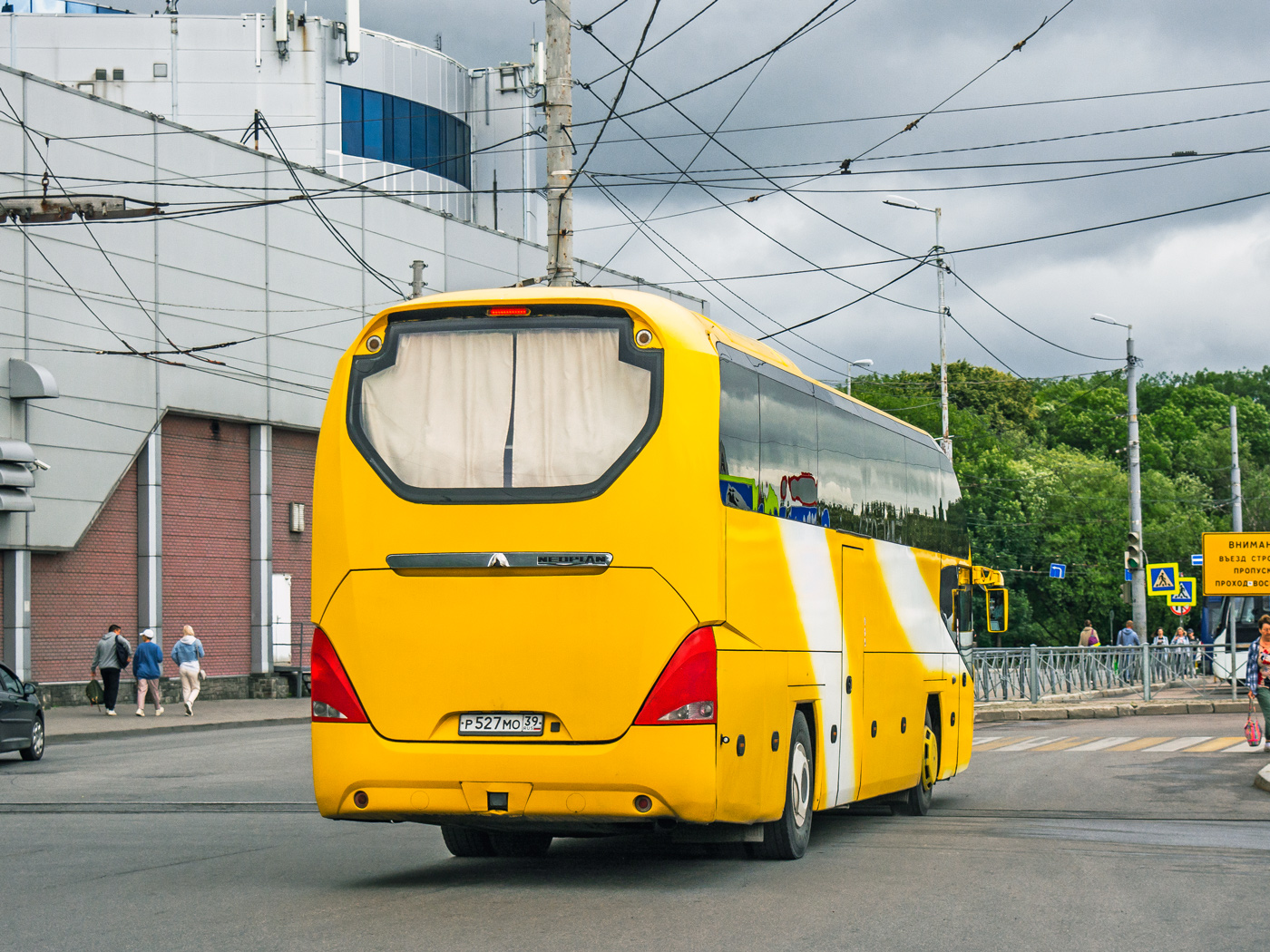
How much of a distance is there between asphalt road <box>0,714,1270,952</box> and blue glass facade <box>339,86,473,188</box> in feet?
114

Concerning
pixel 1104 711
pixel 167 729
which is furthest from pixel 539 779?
pixel 1104 711

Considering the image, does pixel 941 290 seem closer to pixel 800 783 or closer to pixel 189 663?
pixel 189 663

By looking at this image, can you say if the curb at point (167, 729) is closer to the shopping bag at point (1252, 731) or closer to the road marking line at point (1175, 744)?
the road marking line at point (1175, 744)

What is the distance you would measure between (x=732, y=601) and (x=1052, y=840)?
3.96 m


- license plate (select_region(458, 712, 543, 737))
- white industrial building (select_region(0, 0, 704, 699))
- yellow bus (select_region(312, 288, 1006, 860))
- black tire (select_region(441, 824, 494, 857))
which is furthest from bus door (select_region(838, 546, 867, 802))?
white industrial building (select_region(0, 0, 704, 699))

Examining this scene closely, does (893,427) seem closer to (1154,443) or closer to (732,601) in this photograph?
(732,601)

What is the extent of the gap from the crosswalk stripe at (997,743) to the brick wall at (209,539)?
18.8 metres

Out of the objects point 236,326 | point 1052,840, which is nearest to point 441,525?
point 1052,840

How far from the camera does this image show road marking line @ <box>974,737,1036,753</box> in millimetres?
22781

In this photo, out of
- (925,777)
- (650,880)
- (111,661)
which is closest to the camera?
(650,880)

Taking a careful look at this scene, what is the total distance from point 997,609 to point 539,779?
32.7 feet

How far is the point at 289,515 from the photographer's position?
1563 inches

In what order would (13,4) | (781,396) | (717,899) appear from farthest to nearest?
(13,4) → (781,396) → (717,899)

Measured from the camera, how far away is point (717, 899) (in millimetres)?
8719
